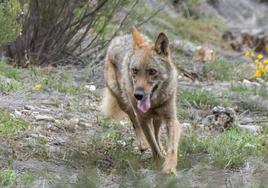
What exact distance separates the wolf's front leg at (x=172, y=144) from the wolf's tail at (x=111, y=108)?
119 centimetres

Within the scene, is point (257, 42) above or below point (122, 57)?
below

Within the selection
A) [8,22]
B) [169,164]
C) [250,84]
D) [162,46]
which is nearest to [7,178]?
[169,164]

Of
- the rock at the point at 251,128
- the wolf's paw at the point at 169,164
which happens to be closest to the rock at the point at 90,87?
the rock at the point at 251,128

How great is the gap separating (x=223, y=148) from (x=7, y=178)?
2.23m

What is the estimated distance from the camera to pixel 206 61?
41.3ft

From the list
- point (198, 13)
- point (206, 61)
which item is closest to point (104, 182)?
point (206, 61)

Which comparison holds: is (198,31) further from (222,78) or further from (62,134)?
(62,134)

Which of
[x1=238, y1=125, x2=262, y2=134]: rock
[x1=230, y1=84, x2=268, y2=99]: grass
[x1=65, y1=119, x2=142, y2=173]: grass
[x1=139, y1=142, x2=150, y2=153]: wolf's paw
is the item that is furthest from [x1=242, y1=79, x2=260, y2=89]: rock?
[x1=139, y1=142, x2=150, y2=153]: wolf's paw

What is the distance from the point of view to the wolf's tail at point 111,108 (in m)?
7.95

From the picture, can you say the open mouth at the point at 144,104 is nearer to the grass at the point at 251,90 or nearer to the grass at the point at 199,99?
the grass at the point at 199,99

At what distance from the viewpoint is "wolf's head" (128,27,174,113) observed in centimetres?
655

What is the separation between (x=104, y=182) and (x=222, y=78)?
20.7ft

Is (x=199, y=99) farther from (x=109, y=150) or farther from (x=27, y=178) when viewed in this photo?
(x=27, y=178)

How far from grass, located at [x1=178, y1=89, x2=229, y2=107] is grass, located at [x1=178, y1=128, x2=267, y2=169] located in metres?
1.75
